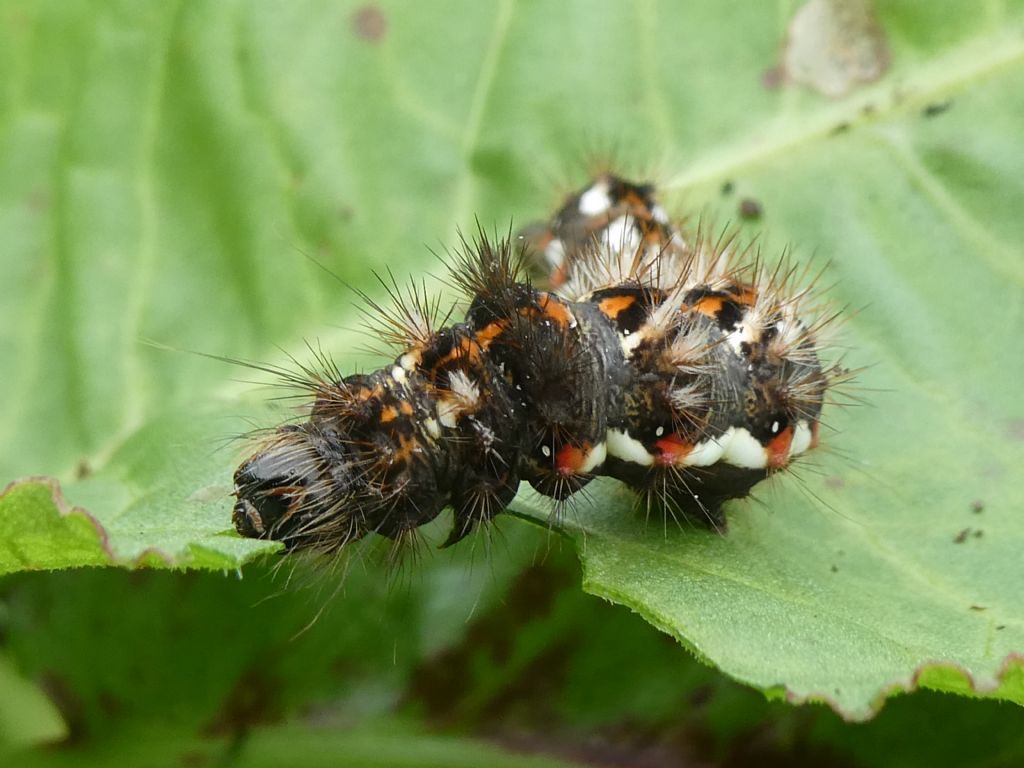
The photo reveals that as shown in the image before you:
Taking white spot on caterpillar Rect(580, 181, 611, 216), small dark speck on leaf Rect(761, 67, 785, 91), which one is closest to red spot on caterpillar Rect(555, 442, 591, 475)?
white spot on caterpillar Rect(580, 181, 611, 216)

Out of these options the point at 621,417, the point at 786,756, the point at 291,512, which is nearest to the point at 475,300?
the point at 621,417

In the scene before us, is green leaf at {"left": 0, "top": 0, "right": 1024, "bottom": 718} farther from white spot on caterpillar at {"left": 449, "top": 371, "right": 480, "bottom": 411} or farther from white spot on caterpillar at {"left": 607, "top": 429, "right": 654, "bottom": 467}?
white spot on caterpillar at {"left": 449, "top": 371, "right": 480, "bottom": 411}

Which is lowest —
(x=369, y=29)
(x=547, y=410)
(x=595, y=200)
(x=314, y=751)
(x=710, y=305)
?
(x=314, y=751)

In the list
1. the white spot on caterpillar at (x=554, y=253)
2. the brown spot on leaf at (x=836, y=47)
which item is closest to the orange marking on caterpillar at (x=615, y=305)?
the white spot on caterpillar at (x=554, y=253)

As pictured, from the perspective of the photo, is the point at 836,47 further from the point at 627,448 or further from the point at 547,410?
the point at 547,410

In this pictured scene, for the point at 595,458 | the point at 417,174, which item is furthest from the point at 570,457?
the point at 417,174

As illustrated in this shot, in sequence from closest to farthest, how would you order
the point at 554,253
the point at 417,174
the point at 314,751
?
the point at 314,751, the point at 554,253, the point at 417,174

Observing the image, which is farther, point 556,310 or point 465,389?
point 556,310
